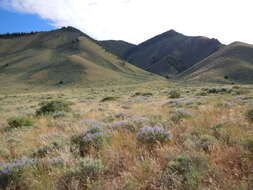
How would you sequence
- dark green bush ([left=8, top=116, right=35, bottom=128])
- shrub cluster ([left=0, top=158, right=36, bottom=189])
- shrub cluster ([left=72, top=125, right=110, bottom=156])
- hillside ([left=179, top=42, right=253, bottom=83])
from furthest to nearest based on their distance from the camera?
1. hillside ([left=179, top=42, right=253, bottom=83])
2. dark green bush ([left=8, top=116, right=35, bottom=128])
3. shrub cluster ([left=72, top=125, right=110, bottom=156])
4. shrub cluster ([left=0, top=158, right=36, bottom=189])

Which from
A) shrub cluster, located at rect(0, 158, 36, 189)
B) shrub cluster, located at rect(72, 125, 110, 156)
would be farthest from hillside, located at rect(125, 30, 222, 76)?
shrub cluster, located at rect(0, 158, 36, 189)

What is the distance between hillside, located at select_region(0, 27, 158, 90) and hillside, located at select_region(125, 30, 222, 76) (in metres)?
57.5

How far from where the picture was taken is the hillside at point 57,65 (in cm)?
7181

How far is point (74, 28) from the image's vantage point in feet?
509

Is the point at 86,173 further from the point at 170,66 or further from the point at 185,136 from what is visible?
the point at 170,66

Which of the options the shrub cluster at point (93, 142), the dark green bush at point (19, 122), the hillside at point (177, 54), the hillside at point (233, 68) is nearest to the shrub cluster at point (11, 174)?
the shrub cluster at point (93, 142)

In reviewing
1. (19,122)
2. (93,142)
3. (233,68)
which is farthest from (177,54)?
(93,142)

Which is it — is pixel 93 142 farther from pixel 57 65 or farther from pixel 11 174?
pixel 57 65

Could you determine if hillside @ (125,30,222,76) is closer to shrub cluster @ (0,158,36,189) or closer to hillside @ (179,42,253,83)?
hillside @ (179,42,253,83)

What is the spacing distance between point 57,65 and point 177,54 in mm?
117117

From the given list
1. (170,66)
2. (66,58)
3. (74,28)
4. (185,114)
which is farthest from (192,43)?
(185,114)

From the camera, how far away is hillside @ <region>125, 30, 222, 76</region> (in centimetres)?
15488

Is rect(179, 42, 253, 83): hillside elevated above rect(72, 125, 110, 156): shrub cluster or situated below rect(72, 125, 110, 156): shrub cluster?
above

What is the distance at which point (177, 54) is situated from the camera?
170m
